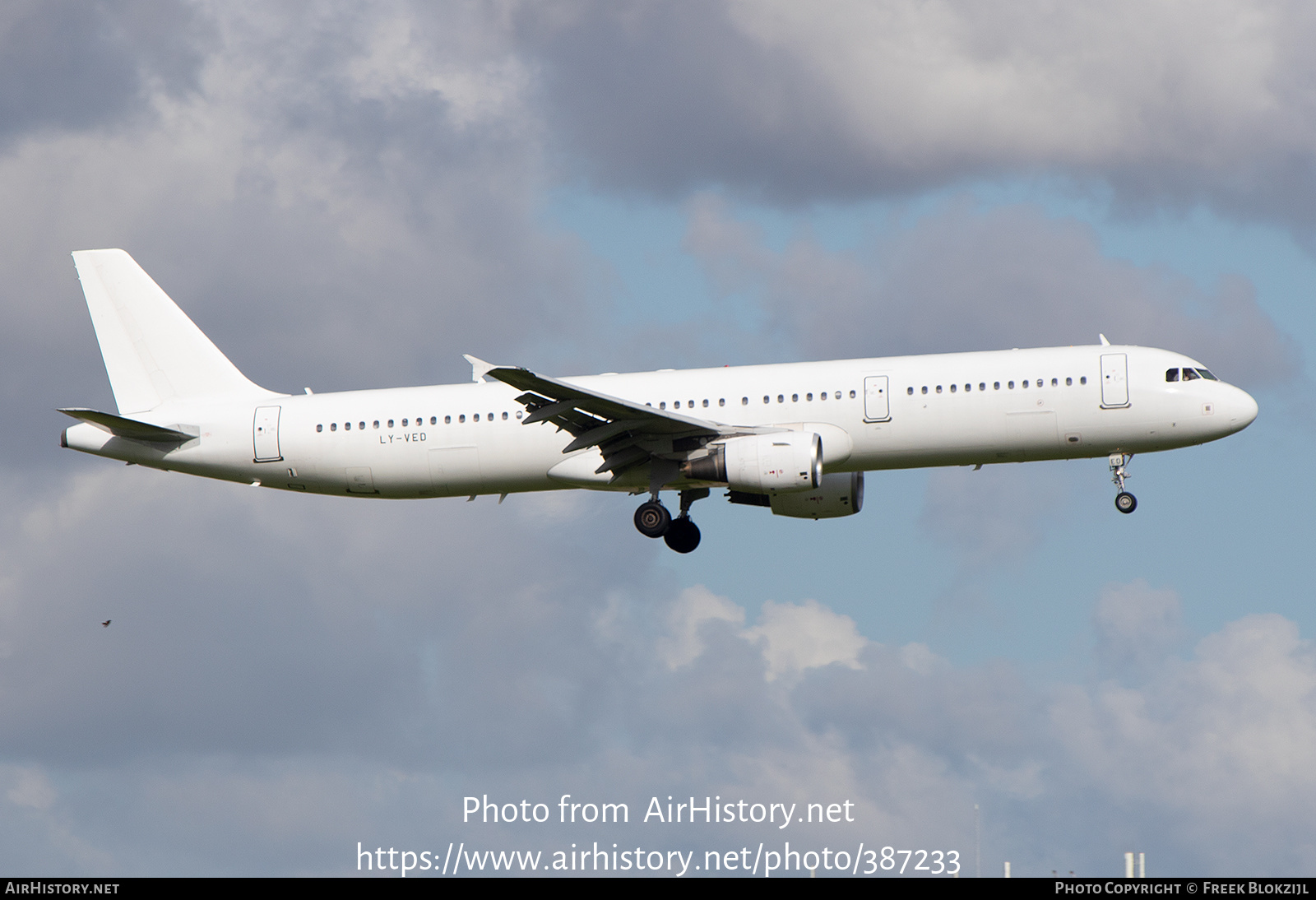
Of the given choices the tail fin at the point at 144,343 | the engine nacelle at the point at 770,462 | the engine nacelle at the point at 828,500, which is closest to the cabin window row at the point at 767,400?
the engine nacelle at the point at 770,462

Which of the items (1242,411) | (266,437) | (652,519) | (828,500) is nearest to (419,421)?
(266,437)

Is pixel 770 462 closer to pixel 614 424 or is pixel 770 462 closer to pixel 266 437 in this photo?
pixel 614 424

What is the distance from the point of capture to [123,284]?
190 feet

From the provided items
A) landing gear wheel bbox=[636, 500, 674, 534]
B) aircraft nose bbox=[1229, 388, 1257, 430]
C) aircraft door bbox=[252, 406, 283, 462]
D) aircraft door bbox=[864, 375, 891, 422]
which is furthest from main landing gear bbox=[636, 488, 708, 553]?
aircraft nose bbox=[1229, 388, 1257, 430]

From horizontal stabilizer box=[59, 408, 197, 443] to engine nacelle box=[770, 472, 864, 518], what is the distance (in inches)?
729

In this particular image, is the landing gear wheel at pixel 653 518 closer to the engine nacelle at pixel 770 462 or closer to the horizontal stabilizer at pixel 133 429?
the engine nacelle at pixel 770 462

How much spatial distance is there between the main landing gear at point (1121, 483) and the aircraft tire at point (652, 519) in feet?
43.0

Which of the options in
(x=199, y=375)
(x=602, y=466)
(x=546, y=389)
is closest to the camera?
(x=546, y=389)

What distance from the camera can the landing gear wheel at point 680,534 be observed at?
178 ft

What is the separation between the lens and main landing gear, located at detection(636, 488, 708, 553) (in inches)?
2076
